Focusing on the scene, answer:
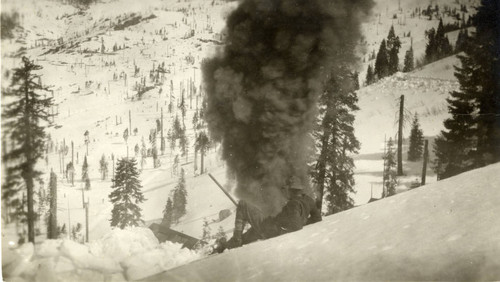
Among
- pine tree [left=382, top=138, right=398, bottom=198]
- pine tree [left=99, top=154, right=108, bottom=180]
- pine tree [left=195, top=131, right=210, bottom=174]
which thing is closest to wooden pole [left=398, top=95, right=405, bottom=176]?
pine tree [left=382, top=138, right=398, bottom=198]

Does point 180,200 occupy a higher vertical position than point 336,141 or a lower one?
lower

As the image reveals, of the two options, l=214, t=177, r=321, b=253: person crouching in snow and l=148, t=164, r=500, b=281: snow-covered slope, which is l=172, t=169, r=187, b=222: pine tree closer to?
A: l=214, t=177, r=321, b=253: person crouching in snow

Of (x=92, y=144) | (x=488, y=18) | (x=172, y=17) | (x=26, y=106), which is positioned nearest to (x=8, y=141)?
(x=26, y=106)

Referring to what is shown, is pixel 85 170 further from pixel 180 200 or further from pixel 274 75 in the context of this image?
pixel 274 75

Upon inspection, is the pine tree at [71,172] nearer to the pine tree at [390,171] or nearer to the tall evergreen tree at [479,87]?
the pine tree at [390,171]

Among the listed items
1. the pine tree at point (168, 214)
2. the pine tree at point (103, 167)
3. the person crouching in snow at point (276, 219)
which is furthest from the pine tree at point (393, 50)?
the pine tree at point (103, 167)

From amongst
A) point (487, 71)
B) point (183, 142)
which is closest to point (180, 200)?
point (183, 142)

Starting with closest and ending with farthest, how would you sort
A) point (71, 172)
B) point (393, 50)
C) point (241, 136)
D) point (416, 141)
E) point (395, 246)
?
point (395, 246) → point (71, 172) → point (241, 136) → point (393, 50) → point (416, 141)

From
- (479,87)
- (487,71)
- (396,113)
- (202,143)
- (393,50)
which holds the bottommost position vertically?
(202,143)
